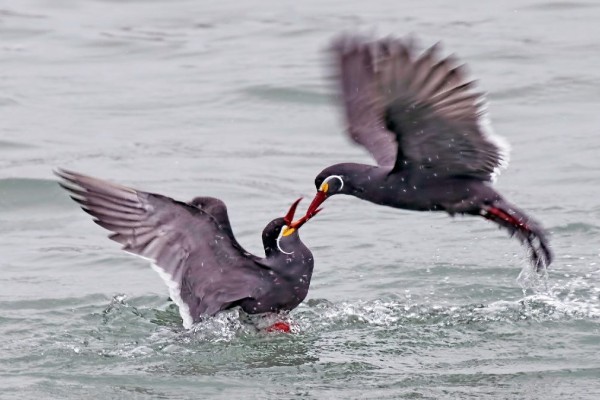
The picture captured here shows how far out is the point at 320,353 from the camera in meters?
8.62

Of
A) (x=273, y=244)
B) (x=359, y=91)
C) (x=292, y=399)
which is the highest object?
(x=359, y=91)

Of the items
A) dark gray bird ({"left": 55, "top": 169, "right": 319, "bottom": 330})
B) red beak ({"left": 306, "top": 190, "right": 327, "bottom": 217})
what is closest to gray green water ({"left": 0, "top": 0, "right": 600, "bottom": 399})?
dark gray bird ({"left": 55, "top": 169, "right": 319, "bottom": 330})

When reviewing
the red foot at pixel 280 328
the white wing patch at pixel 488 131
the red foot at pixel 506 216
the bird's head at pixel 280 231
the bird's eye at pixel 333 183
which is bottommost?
the red foot at pixel 280 328

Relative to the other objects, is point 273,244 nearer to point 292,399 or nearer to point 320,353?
point 320,353

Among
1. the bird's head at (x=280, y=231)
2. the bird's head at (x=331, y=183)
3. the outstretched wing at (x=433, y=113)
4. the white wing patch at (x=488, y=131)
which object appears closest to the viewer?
the outstretched wing at (x=433, y=113)

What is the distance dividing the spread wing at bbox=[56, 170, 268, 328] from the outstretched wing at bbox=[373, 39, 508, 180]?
1.12m

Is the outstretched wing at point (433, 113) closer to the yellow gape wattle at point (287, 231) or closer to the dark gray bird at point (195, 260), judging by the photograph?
the yellow gape wattle at point (287, 231)

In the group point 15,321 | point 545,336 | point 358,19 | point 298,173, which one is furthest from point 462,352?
point 358,19

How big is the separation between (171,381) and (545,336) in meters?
2.20

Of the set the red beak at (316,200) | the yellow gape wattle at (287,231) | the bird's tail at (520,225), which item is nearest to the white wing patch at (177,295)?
the yellow gape wattle at (287,231)

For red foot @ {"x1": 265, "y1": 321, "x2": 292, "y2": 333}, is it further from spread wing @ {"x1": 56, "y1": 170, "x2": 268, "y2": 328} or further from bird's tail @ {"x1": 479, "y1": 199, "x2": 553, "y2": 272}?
bird's tail @ {"x1": 479, "y1": 199, "x2": 553, "y2": 272}

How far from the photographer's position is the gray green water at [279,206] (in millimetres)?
8320

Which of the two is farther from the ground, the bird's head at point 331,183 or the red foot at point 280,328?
the bird's head at point 331,183

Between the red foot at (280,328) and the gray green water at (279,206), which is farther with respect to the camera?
the red foot at (280,328)
